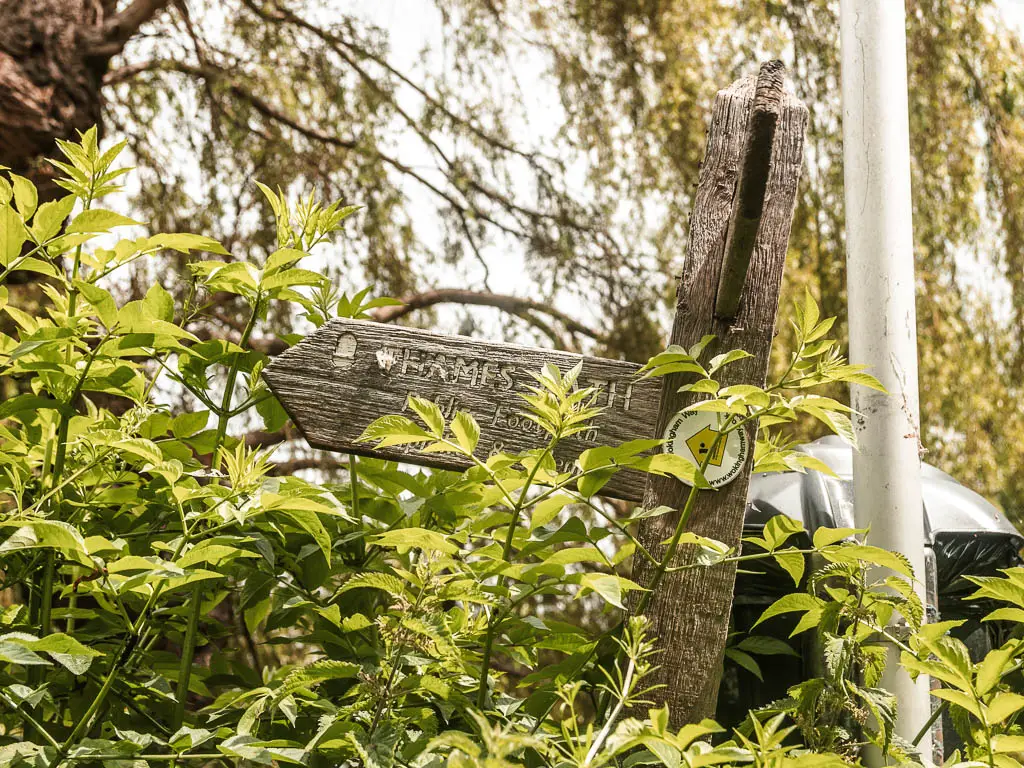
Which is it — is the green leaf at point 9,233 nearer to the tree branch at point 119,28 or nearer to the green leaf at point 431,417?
the green leaf at point 431,417

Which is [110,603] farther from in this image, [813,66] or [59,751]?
[813,66]

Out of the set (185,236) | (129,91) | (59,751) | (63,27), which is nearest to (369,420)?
(185,236)

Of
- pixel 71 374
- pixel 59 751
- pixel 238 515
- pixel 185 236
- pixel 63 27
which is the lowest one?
pixel 59 751

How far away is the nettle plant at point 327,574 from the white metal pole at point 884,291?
8 centimetres

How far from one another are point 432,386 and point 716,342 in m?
0.32

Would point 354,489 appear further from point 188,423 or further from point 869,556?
point 869,556

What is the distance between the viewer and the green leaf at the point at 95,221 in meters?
0.81

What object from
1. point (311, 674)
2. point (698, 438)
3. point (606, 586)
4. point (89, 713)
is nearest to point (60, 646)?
point (89, 713)

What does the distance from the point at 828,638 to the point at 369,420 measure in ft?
1.70

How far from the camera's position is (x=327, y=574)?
2.91ft

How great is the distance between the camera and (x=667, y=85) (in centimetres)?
365

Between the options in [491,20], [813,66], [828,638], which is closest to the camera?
[828,638]

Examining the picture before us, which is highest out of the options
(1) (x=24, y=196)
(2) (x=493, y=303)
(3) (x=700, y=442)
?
(2) (x=493, y=303)

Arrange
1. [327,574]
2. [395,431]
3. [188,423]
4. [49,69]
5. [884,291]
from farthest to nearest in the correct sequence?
[49,69] → [884,291] → [188,423] → [327,574] → [395,431]
